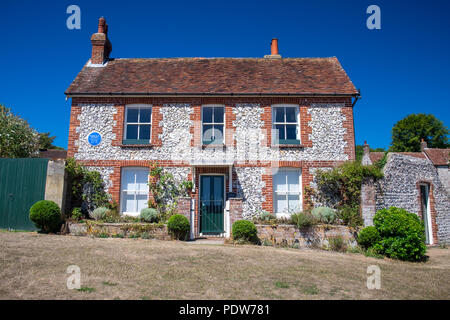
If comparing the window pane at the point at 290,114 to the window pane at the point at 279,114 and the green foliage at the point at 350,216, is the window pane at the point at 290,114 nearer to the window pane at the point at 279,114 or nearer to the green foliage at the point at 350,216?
the window pane at the point at 279,114

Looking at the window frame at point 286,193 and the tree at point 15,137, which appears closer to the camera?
the window frame at point 286,193

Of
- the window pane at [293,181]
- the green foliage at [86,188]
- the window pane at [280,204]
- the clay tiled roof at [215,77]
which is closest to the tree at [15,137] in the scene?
the clay tiled roof at [215,77]

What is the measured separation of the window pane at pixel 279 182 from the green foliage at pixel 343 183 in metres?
1.24

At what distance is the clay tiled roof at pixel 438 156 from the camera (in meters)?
25.5

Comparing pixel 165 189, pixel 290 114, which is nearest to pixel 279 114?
pixel 290 114

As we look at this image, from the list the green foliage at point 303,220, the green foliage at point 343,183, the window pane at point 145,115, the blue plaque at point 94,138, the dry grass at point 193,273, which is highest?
the window pane at point 145,115

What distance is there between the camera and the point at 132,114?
14.0m

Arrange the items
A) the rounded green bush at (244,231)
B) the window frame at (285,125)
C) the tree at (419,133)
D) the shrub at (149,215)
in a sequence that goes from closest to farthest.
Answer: the rounded green bush at (244,231)
the shrub at (149,215)
the window frame at (285,125)
the tree at (419,133)

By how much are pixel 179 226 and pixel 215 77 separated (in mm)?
7610

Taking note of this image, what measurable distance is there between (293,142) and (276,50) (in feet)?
21.1

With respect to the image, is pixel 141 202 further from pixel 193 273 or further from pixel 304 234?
pixel 193 273

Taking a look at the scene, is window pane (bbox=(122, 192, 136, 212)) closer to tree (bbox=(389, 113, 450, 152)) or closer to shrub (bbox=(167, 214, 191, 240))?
shrub (bbox=(167, 214, 191, 240))
